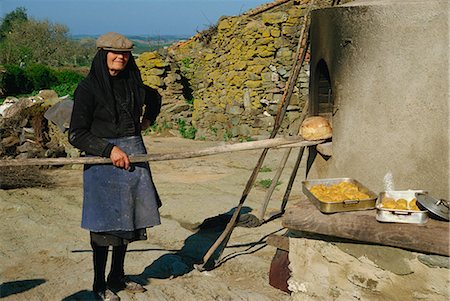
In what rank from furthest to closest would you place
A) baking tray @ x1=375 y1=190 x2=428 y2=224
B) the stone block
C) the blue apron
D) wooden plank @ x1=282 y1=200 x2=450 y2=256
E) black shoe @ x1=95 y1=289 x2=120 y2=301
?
the stone block
black shoe @ x1=95 y1=289 x2=120 y2=301
the blue apron
baking tray @ x1=375 y1=190 x2=428 y2=224
wooden plank @ x1=282 y1=200 x2=450 y2=256

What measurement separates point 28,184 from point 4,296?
4486 mm

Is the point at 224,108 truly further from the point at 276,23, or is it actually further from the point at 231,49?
the point at 276,23

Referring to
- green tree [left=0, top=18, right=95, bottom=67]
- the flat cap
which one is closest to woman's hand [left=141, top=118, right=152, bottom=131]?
the flat cap

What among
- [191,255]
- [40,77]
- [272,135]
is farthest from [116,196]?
[40,77]

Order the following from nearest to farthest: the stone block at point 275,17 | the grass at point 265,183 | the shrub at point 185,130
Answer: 1. the grass at point 265,183
2. the stone block at point 275,17
3. the shrub at point 185,130

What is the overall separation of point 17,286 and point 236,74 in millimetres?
9905

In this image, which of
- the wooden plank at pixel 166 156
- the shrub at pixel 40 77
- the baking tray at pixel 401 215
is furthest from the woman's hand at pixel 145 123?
the shrub at pixel 40 77

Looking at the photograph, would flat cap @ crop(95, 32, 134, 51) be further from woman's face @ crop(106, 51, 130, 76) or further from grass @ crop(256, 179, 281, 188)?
grass @ crop(256, 179, 281, 188)

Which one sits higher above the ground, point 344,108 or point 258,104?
point 344,108

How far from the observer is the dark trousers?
4.13m

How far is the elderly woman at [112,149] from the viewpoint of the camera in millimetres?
3900

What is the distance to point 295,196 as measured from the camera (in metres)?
7.68

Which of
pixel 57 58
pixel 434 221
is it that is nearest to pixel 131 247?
pixel 434 221

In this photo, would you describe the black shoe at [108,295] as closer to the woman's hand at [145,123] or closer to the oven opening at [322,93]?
the woman's hand at [145,123]
